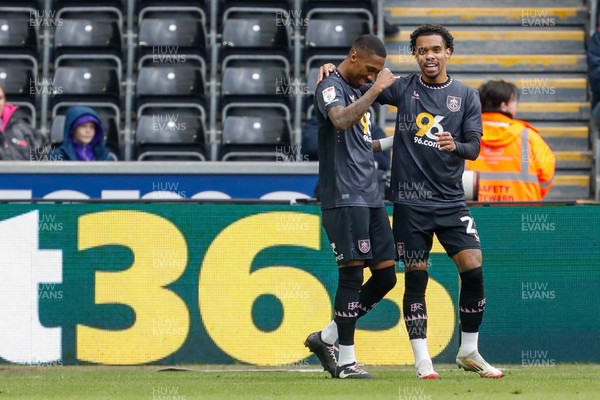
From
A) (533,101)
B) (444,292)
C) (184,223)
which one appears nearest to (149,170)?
(184,223)

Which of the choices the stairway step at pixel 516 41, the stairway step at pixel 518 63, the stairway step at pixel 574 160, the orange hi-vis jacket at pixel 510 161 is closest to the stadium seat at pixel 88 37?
the stairway step at pixel 516 41

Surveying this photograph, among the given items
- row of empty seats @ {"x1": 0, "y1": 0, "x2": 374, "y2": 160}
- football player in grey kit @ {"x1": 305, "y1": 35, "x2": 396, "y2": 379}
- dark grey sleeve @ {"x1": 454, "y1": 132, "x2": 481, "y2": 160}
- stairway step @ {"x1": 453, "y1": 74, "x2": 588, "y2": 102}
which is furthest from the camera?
stairway step @ {"x1": 453, "y1": 74, "x2": 588, "y2": 102}

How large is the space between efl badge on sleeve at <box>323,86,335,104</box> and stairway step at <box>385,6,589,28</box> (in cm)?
719

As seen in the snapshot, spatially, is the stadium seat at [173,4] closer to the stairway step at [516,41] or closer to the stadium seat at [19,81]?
the stadium seat at [19,81]

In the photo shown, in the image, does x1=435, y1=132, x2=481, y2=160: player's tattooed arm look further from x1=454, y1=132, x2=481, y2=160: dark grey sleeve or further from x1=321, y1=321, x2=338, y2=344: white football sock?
x1=321, y1=321, x2=338, y2=344: white football sock

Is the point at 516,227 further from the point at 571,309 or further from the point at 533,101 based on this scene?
the point at 533,101

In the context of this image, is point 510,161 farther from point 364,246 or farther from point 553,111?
point 553,111

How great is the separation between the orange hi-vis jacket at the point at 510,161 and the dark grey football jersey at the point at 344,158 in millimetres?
2574

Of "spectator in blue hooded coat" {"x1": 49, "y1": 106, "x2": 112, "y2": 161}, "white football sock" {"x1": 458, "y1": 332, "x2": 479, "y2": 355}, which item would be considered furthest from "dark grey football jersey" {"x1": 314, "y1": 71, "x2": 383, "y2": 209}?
"spectator in blue hooded coat" {"x1": 49, "y1": 106, "x2": 112, "y2": 161}

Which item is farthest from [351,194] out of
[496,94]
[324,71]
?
[496,94]

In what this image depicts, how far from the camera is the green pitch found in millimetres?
7168

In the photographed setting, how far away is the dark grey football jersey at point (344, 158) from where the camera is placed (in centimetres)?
787

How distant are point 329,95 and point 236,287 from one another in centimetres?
249

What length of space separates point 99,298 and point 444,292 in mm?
2571
